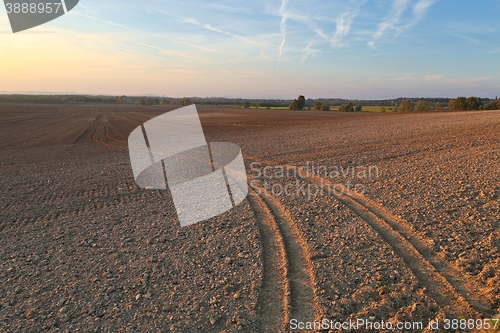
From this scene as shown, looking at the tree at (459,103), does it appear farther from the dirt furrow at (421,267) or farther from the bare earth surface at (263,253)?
the dirt furrow at (421,267)

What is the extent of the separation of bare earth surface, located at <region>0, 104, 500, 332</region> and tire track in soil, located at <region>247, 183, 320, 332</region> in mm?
25

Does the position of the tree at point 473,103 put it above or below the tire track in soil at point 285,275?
above

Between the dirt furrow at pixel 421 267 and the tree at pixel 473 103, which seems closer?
the dirt furrow at pixel 421 267

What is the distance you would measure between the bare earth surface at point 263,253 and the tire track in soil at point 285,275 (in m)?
0.02

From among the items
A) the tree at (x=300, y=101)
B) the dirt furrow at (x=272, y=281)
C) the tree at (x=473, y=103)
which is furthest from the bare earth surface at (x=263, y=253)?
the tree at (x=300, y=101)

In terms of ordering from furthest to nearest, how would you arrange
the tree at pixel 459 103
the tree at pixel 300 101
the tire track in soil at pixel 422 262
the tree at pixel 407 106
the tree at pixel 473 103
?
the tree at pixel 300 101, the tree at pixel 407 106, the tree at pixel 459 103, the tree at pixel 473 103, the tire track in soil at pixel 422 262

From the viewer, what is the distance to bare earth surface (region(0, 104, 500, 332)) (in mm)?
4340

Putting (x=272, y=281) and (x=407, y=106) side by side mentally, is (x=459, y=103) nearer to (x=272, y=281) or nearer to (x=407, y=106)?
(x=407, y=106)

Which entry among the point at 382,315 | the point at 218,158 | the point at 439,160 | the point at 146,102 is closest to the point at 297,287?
the point at 382,315

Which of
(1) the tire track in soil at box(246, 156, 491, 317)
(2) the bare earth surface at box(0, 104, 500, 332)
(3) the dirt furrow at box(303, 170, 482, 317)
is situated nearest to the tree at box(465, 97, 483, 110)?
(2) the bare earth surface at box(0, 104, 500, 332)

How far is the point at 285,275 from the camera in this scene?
5.16 m

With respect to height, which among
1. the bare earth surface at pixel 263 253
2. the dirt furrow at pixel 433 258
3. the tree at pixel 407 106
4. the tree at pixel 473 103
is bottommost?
the bare earth surface at pixel 263 253

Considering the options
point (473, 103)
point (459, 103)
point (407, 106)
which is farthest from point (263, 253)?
point (407, 106)

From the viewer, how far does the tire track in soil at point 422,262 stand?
14.2ft
